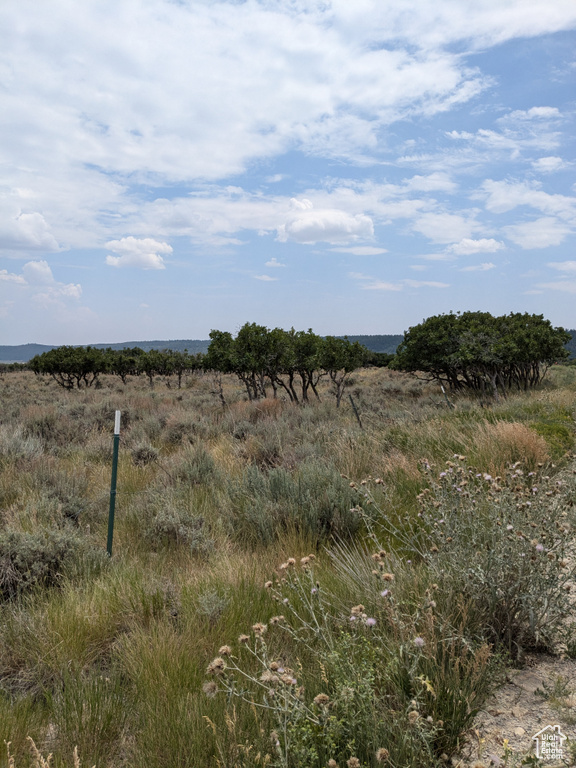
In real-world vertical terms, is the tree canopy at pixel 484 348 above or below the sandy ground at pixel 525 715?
above

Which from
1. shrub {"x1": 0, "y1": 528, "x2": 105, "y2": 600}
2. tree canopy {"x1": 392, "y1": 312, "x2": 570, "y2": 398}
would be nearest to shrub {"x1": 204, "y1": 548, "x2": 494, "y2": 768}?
shrub {"x1": 0, "y1": 528, "x2": 105, "y2": 600}

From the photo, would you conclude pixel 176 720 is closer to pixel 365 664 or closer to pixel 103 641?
pixel 365 664

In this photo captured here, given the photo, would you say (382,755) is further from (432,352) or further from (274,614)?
(432,352)

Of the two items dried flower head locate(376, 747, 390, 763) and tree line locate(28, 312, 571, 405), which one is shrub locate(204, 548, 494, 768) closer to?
dried flower head locate(376, 747, 390, 763)

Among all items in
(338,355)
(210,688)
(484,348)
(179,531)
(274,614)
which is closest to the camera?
(210,688)

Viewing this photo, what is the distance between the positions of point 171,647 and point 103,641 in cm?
74

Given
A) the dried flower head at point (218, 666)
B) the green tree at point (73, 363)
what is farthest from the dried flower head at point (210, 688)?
the green tree at point (73, 363)

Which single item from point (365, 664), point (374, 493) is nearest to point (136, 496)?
point (374, 493)

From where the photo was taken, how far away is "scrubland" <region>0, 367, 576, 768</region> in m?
Answer: 2.16

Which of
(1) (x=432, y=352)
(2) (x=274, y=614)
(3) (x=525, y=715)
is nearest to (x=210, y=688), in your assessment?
(2) (x=274, y=614)

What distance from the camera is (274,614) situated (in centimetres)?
339

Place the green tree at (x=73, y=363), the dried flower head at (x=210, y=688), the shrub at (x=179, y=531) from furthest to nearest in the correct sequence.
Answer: the green tree at (x=73, y=363)
the shrub at (x=179, y=531)
the dried flower head at (x=210, y=688)

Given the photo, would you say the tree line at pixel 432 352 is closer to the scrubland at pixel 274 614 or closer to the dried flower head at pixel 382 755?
the scrubland at pixel 274 614

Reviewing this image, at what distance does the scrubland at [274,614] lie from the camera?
2156 millimetres
